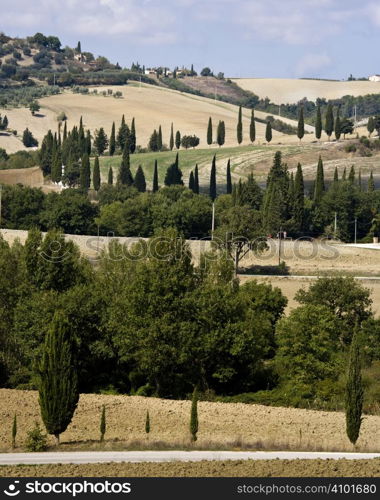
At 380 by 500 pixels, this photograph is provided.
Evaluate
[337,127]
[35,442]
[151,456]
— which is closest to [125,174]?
[337,127]

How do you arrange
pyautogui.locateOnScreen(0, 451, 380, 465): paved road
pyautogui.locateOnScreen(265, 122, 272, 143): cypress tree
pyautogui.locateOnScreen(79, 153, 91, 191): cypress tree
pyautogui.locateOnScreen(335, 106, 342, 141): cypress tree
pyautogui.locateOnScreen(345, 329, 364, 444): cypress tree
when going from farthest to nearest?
pyautogui.locateOnScreen(265, 122, 272, 143): cypress tree → pyautogui.locateOnScreen(335, 106, 342, 141): cypress tree → pyautogui.locateOnScreen(79, 153, 91, 191): cypress tree → pyautogui.locateOnScreen(345, 329, 364, 444): cypress tree → pyautogui.locateOnScreen(0, 451, 380, 465): paved road

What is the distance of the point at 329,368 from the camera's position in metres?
44.0

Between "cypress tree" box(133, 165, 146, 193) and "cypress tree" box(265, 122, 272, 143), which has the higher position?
"cypress tree" box(265, 122, 272, 143)

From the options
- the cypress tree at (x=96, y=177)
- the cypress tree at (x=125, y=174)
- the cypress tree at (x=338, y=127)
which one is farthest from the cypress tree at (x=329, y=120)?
the cypress tree at (x=96, y=177)

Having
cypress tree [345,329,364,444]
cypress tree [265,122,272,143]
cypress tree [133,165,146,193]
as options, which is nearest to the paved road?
cypress tree [345,329,364,444]

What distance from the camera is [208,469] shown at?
24812 mm

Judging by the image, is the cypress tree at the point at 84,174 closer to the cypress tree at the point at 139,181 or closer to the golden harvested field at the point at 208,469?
the cypress tree at the point at 139,181

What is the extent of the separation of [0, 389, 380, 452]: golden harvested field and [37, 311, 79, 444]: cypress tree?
28.6 inches

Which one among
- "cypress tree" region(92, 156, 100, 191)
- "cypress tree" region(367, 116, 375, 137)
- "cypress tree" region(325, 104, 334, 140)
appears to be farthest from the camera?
"cypress tree" region(367, 116, 375, 137)

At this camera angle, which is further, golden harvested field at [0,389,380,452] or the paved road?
golden harvested field at [0,389,380,452]

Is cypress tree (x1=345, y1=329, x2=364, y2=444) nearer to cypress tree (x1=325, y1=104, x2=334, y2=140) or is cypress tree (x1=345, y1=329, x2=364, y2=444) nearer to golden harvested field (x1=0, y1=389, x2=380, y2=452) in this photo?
golden harvested field (x1=0, y1=389, x2=380, y2=452)

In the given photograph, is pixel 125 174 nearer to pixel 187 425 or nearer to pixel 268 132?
pixel 268 132

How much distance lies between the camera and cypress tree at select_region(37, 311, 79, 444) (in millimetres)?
30766

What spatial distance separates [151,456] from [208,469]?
8.54 ft
